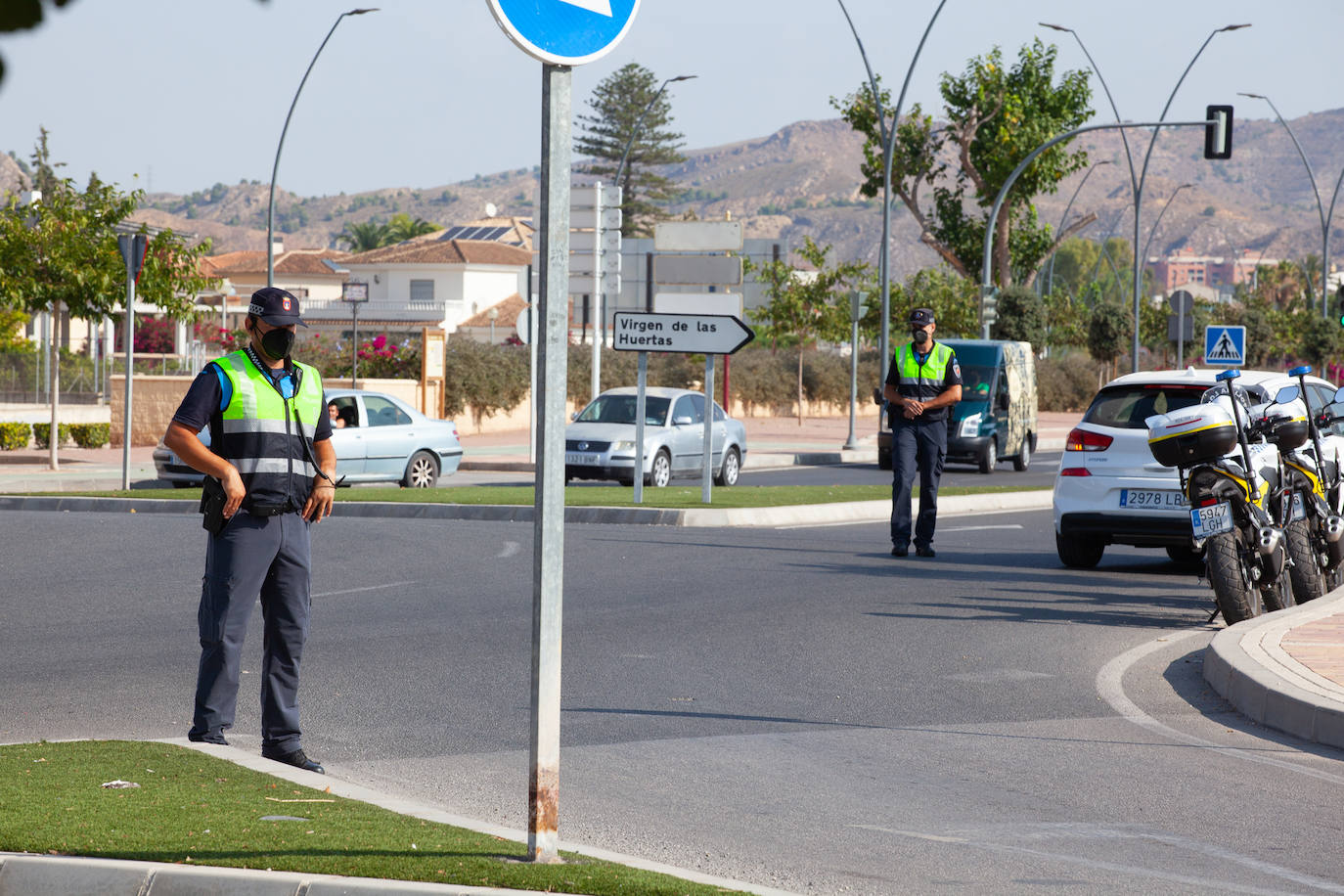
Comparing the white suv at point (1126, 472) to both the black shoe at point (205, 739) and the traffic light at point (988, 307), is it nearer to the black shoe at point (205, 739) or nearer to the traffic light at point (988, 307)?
the black shoe at point (205, 739)

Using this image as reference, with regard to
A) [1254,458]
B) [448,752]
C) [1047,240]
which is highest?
[1047,240]

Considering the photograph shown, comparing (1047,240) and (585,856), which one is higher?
(1047,240)

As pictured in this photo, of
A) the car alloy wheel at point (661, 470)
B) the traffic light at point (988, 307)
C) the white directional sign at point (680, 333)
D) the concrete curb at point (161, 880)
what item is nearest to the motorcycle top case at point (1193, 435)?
the concrete curb at point (161, 880)

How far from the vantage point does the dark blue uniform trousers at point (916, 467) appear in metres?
13.7

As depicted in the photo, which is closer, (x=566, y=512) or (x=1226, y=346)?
(x=566, y=512)

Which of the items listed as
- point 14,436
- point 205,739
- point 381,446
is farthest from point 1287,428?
point 14,436

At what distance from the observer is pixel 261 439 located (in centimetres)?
641

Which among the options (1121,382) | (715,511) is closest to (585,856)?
(1121,382)

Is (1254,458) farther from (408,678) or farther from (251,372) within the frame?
(251,372)

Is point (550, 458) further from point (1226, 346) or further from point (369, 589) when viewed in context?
point (1226, 346)

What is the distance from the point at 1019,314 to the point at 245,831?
48.0m

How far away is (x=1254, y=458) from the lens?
33.8ft

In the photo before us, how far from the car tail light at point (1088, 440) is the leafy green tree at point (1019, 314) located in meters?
38.8

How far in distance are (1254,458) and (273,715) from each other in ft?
21.2
